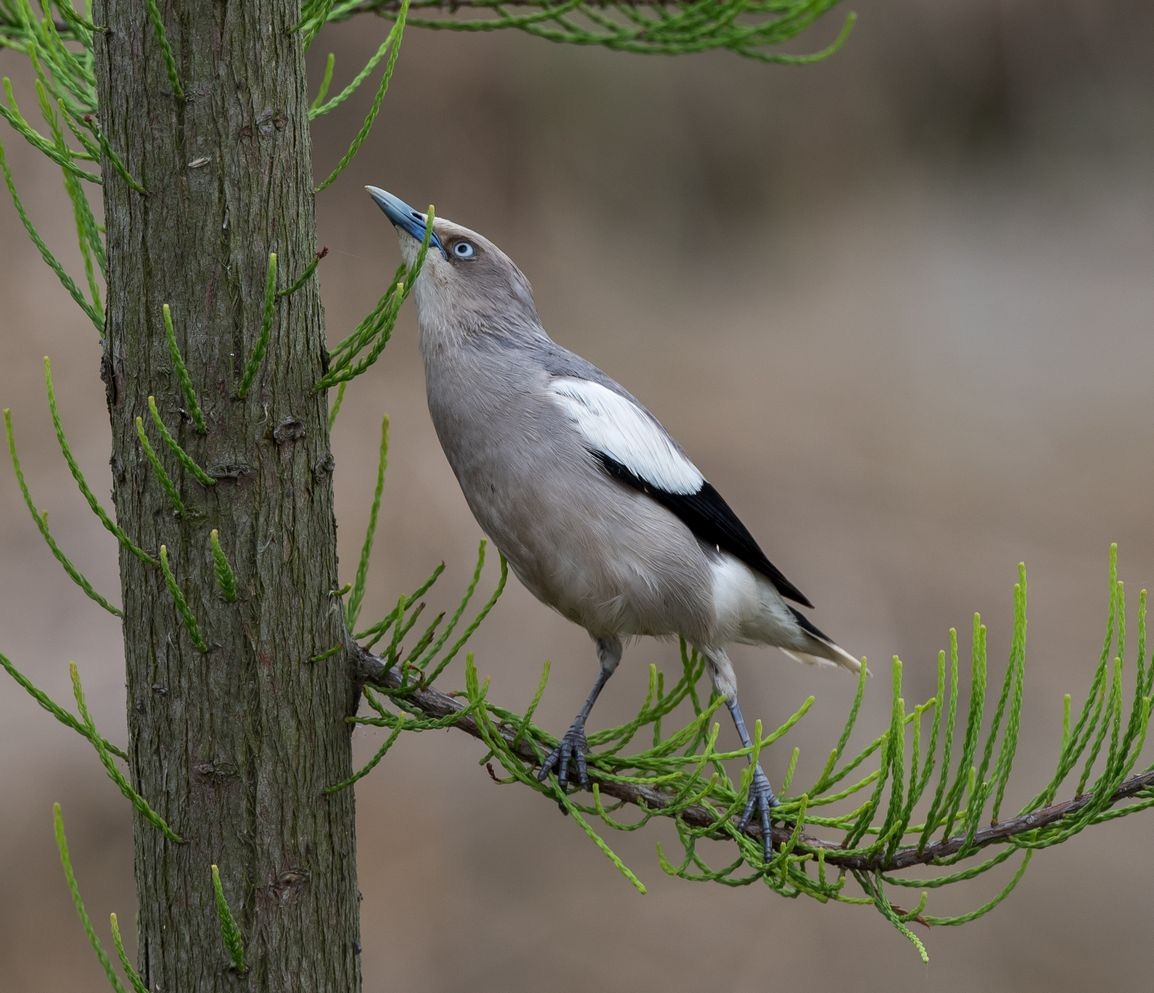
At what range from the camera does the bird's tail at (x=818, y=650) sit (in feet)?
12.7

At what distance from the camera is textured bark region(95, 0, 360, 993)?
243 centimetres

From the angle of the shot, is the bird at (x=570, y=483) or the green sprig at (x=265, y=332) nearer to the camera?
the green sprig at (x=265, y=332)

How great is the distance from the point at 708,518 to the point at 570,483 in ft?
1.72

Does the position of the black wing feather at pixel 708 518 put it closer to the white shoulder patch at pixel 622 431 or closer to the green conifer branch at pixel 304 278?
the white shoulder patch at pixel 622 431

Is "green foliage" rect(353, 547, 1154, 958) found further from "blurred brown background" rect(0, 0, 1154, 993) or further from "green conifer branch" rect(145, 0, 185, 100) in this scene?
"blurred brown background" rect(0, 0, 1154, 993)

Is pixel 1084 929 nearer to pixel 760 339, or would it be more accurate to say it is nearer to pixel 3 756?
pixel 760 339

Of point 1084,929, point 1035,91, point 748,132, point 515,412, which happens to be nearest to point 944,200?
point 1035,91

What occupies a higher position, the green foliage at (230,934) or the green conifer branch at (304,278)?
the green conifer branch at (304,278)

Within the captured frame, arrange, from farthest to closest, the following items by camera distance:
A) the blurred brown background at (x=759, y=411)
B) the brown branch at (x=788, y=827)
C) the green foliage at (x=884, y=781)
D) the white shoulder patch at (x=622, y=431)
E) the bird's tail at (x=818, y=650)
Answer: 1. the blurred brown background at (x=759, y=411)
2. the bird's tail at (x=818, y=650)
3. the white shoulder patch at (x=622, y=431)
4. the brown branch at (x=788, y=827)
5. the green foliage at (x=884, y=781)

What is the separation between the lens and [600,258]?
852cm

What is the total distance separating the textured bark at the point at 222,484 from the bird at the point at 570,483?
65 cm

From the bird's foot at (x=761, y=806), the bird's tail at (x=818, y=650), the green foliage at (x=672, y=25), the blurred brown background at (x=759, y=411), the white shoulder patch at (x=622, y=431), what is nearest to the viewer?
the bird's foot at (x=761, y=806)

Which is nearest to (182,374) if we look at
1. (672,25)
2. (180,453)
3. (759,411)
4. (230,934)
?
(180,453)

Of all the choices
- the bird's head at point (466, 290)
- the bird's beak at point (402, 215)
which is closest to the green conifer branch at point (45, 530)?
the bird's beak at point (402, 215)
